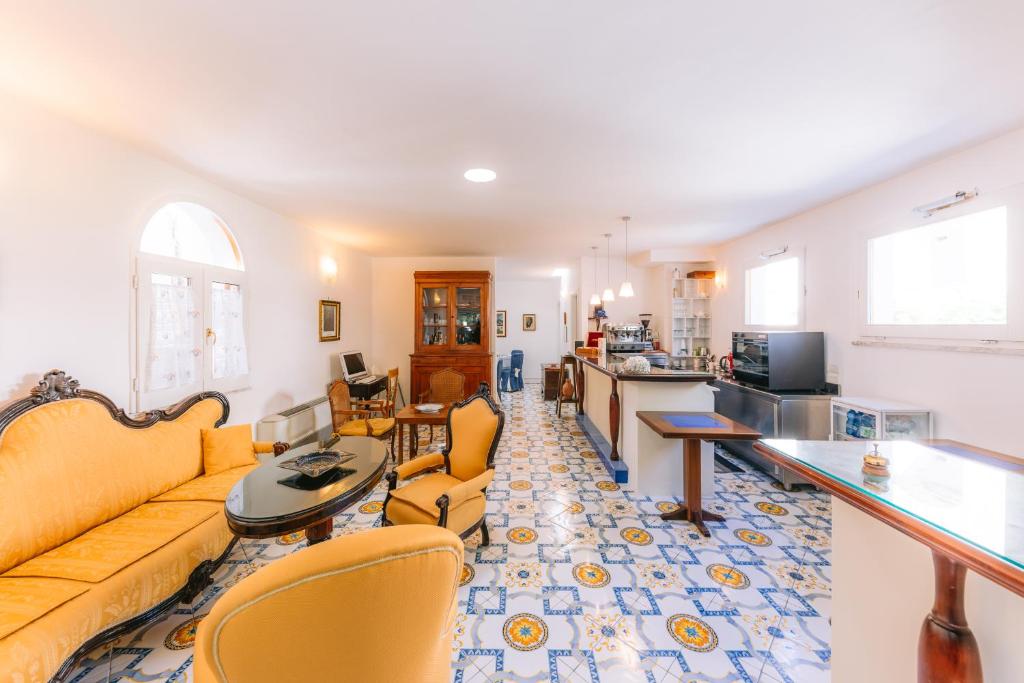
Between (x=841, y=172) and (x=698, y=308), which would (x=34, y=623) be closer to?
(x=841, y=172)

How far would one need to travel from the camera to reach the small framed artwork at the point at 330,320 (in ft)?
14.9

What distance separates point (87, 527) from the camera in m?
1.83

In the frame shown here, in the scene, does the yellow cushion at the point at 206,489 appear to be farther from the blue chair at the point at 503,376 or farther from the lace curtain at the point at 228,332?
the blue chair at the point at 503,376

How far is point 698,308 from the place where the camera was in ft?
19.0

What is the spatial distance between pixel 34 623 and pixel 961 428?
4.84 metres

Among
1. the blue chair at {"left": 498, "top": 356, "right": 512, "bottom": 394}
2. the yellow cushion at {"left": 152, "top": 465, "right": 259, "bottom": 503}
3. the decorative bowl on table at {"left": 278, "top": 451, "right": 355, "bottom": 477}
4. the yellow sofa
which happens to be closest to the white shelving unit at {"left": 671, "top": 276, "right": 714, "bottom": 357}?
the blue chair at {"left": 498, "top": 356, "right": 512, "bottom": 394}

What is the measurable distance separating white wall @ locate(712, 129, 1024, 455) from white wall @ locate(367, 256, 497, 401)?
411cm

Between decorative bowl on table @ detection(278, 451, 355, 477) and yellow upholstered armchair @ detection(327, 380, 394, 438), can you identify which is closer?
decorative bowl on table @ detection(278, 451, 355, 477)

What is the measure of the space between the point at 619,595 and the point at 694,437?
1089mm

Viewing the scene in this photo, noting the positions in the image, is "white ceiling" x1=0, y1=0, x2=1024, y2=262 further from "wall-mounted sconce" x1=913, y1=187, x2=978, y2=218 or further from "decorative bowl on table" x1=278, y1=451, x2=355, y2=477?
"decorative bowl on table" x1=278, y1=451, x2=355, y2=477

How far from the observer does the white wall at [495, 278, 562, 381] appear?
9.74m

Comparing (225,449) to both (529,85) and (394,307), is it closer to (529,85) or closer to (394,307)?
(529,85)

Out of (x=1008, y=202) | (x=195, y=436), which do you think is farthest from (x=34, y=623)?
(x=1008, y=202)

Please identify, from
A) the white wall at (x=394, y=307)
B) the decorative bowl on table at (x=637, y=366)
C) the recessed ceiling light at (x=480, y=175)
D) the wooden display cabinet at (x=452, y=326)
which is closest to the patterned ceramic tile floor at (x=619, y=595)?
the decorative bowl on table at (x=637, y=366)
